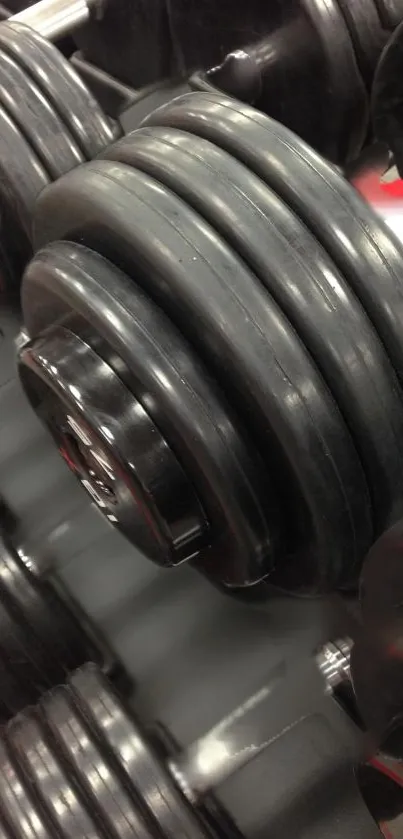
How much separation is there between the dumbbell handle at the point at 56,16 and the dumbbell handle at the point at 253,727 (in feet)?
3.48

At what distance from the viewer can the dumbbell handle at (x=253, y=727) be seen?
2.43 ft

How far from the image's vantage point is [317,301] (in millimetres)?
576

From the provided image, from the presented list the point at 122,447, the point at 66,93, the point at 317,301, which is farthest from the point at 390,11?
the point at 122,447

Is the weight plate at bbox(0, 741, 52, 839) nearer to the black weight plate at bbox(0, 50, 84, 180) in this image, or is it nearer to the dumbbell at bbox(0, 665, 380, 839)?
the dumbbell at bbox(0, 665, 380, 839)

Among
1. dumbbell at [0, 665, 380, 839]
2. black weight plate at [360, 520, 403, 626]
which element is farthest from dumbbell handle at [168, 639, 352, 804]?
black weight plate at [360, 520, 403, 626]

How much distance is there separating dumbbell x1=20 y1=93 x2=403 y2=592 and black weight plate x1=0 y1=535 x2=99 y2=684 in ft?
0.59

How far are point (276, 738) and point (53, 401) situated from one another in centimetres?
38

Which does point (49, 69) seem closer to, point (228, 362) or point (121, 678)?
point (228, 362)

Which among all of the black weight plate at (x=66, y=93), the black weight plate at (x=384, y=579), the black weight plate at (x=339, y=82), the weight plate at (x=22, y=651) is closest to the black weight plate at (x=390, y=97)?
the black weight plate at (x=339, y=82)

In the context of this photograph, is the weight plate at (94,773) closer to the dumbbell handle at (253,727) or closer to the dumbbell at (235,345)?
the dumbbell handle at (253,727)

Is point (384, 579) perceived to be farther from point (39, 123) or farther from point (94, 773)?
point (39, 123)

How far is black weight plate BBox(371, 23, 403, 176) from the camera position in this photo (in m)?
0.79

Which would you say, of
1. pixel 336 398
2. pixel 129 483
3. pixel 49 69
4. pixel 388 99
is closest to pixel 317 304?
pixel 336 398

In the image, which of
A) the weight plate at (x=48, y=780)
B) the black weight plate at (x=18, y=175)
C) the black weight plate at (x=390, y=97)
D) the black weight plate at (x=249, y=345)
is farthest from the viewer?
the black weight plate at (x=18, y=175)
